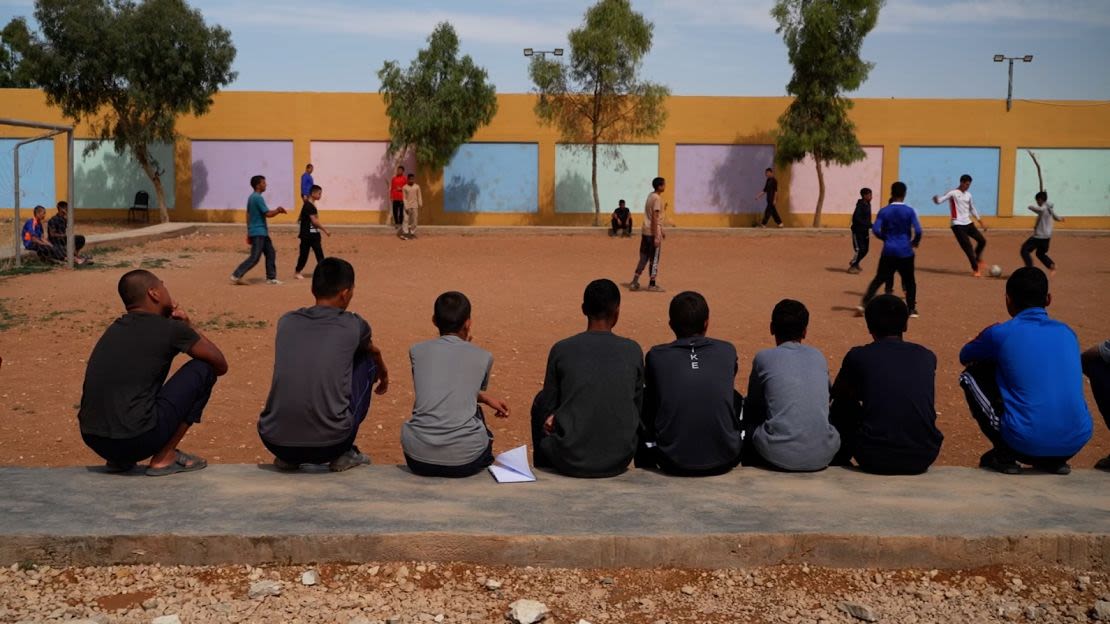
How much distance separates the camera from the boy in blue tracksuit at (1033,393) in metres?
5.40

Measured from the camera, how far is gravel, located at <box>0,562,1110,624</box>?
13.4ft

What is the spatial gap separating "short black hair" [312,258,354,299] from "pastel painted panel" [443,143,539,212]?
80.8 ft

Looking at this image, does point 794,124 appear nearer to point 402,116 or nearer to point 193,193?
point 402,116

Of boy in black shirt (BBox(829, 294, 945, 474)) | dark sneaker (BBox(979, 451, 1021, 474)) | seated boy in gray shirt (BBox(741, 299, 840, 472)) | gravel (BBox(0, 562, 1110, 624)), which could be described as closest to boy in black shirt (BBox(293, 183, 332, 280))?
seated boy in gray shirt (BBox(741, 299, 840, 472))

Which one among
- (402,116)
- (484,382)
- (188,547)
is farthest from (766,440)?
(402,116)

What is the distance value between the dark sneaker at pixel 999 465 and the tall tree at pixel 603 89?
2247 centimetres

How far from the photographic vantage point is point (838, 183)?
29984 millimetres

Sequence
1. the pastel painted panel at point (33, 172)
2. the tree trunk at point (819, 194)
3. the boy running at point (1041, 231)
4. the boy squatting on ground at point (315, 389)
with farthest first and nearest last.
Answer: the pastel painted panel at point (33, 172) < the tree trunk at point (819, 194) < the boy running at point (1041, 231) < the boy squatting on ground at point (315, 389)

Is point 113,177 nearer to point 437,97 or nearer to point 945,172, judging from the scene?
point 437,97

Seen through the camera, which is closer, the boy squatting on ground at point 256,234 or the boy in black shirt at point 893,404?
the boy in black shirt at point 893,404

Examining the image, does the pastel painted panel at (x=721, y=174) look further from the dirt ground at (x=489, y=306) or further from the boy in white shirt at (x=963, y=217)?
the boy in white shirt at (x=963, y=217)

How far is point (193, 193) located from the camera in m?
30.4

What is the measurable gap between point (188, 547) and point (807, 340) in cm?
846

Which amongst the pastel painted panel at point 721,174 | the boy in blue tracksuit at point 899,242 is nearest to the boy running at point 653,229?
the boy in blue tracksuit at point 899,242
